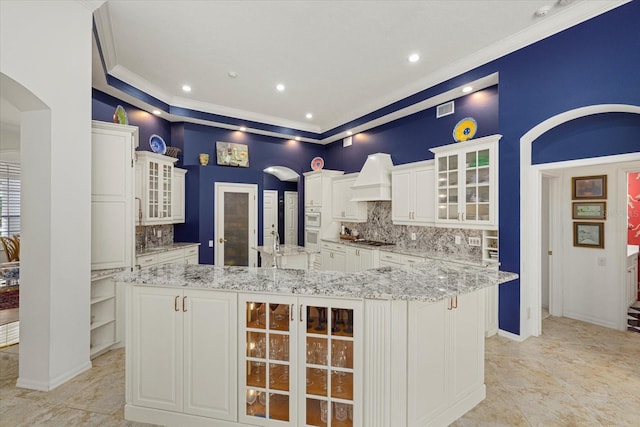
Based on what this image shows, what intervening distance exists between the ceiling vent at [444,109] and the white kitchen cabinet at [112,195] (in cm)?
430

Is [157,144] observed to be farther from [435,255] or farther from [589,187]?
[589,187]

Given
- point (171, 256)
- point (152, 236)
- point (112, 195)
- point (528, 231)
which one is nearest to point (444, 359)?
point (528, 231)

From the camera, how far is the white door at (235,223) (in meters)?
5.98

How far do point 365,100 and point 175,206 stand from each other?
4086 millimetres

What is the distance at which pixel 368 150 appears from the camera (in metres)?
6.14

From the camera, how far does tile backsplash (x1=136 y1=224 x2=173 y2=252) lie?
483 centimetres

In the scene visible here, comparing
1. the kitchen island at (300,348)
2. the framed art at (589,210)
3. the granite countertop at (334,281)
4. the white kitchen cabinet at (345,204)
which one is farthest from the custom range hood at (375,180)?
the kitchen island at (300,348)

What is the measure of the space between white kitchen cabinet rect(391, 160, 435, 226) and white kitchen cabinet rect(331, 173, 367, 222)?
3.09ft

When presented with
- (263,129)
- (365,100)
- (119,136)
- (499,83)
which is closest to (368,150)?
(365,100)

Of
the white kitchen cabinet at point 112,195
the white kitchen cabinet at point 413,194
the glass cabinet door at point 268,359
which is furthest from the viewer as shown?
the white kitchen cabinet at point 413,194

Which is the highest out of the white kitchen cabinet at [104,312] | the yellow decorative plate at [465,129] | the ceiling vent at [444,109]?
the ceiling vent at [444,109]

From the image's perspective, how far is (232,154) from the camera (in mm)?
6188

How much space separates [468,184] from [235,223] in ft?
14.8

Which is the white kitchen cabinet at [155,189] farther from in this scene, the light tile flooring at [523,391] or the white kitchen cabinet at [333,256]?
the white kitchen cabinet at [333,256]
